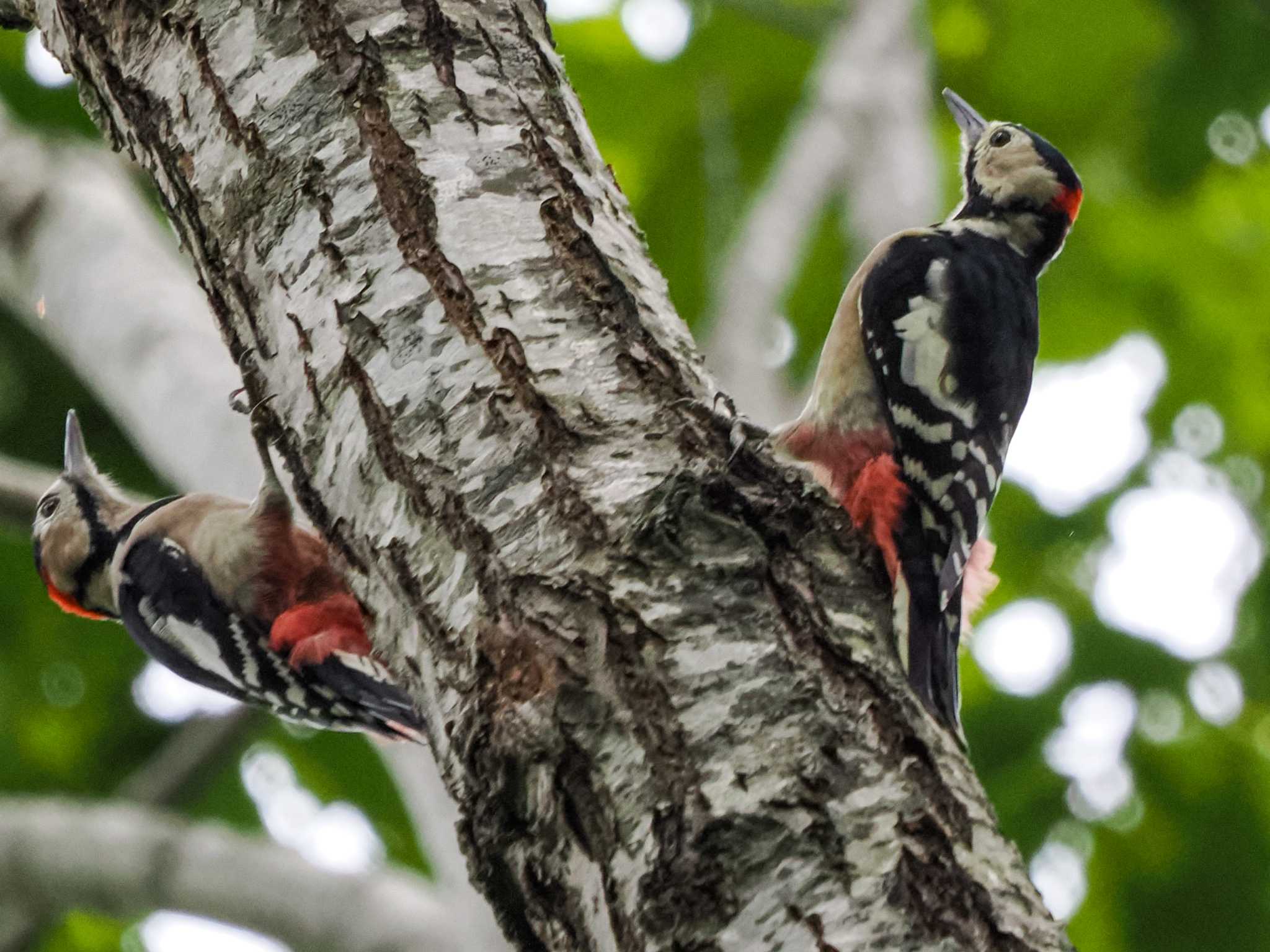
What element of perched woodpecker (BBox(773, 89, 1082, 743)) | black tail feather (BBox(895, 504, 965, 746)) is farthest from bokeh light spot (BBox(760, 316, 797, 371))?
black tail feather (BBox(895, 504, 965, 746))

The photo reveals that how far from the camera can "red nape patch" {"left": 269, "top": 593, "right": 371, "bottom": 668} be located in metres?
3.12

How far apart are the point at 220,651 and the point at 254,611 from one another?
11 centimetres

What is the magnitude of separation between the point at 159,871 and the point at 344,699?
1.11m

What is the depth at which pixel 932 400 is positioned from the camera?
3000mm

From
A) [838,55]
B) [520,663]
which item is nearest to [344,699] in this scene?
[520,663]

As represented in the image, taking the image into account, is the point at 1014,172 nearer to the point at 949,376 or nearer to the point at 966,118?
the point at 966,118

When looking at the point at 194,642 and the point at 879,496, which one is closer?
the point at 879,496

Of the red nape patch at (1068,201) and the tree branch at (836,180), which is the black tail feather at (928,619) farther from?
the red nape patch at (1068,201)

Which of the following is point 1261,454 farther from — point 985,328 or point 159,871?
point 159,871

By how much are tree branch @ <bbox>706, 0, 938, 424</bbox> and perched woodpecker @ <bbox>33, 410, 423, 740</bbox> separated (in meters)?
0.99

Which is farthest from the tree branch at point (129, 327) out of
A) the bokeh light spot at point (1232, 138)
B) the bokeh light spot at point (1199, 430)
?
the bokeh light spot at point (1199, 430)

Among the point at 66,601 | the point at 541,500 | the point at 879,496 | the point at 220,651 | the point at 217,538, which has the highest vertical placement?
the point at 66,601

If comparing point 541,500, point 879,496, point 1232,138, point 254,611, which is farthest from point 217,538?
point 1232,138

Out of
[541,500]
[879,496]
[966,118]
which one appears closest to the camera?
[541,500]
